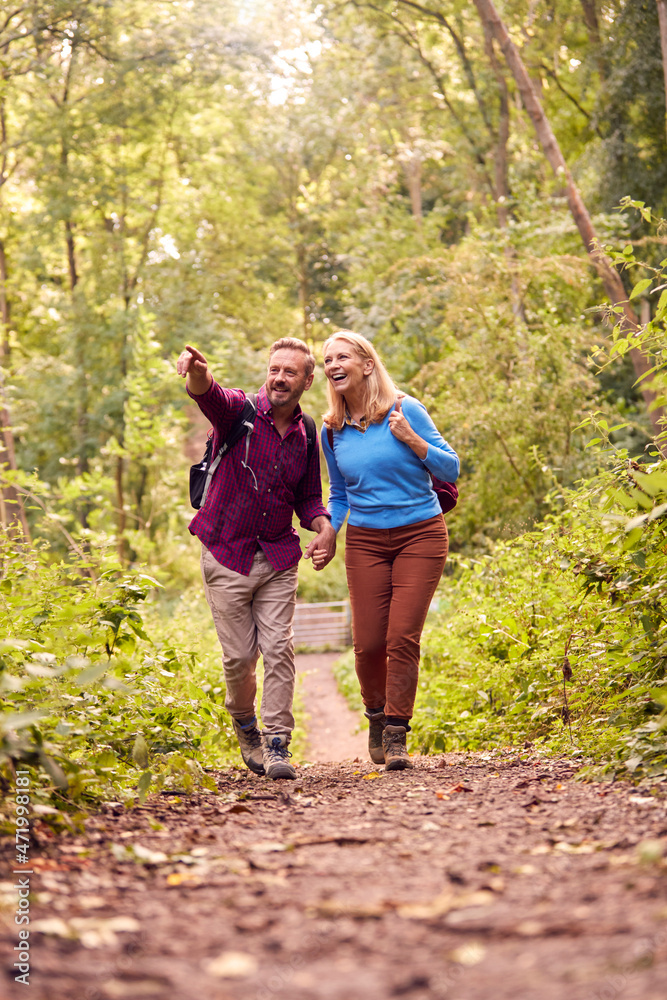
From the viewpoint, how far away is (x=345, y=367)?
4867mm

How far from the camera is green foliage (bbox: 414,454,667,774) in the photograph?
154 inches

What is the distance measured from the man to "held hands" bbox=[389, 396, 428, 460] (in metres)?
0.54

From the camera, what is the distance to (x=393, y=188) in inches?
1074

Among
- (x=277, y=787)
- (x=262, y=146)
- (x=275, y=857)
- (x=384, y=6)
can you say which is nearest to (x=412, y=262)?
(x=384, y=6)

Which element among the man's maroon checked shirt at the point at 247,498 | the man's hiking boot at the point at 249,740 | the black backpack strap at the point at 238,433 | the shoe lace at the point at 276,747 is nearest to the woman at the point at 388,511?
the man's maroon checked shirt at the point at 247,498

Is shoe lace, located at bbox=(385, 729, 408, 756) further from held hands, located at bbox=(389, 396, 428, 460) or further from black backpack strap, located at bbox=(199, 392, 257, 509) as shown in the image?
black backpack strap, located at bbox=(199, 392, 257, 509)

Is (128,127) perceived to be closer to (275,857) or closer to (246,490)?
(246,490)

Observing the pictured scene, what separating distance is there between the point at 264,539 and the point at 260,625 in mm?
466

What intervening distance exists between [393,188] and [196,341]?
9.27 m

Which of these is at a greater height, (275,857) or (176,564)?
(275,857)

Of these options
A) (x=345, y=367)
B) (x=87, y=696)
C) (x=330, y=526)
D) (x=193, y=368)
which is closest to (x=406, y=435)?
(x=345, y=367)

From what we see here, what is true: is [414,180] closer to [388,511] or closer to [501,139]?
[501,139]

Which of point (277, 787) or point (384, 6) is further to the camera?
point (384, 6)

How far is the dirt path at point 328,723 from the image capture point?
10.2 metres
